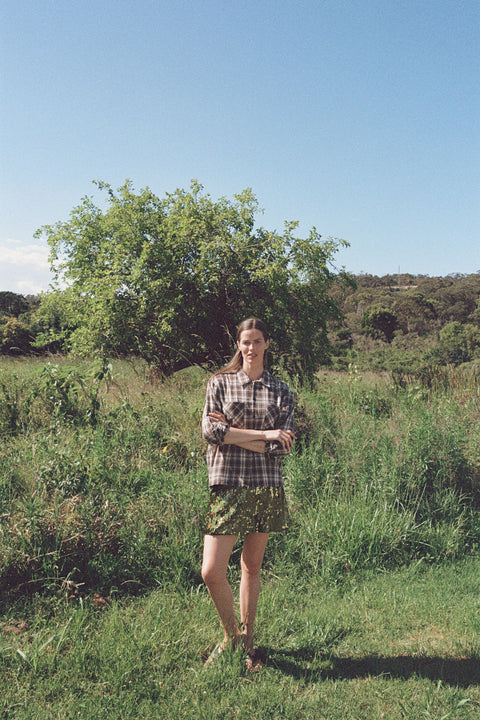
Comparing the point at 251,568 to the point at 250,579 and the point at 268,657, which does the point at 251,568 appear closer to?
the point at 250,579

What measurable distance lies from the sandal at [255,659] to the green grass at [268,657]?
4cm

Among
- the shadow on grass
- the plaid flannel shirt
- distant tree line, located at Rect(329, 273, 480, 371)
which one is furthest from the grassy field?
distant tree line, located at Rect(329, 273, 480, 371)

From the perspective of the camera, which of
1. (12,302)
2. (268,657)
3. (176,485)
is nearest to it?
(268,657)

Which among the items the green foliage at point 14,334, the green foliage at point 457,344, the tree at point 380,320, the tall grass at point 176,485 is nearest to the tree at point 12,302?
the green foliage at point 14,334

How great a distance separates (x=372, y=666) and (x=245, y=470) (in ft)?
4.42

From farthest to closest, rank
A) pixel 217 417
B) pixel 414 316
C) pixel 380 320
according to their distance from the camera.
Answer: pixel 414 316 → pixel 380 320 → pixel 217 417

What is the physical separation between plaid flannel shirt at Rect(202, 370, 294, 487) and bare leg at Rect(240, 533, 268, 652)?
0.33 metres

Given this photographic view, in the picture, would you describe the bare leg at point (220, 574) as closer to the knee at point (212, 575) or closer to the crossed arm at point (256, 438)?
the knee at point (212, 575)

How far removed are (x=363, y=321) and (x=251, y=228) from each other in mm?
21168

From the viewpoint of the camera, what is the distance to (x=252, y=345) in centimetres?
317

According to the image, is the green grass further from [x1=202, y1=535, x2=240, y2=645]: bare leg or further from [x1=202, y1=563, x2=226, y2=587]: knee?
[x1=202, y1=563, x2=226, y2=587]: knee

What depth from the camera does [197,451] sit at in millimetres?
5328

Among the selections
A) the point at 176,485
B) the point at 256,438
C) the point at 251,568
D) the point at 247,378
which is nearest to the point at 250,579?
the point at 251,568

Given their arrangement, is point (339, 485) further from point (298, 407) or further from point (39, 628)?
point (39, 628)
